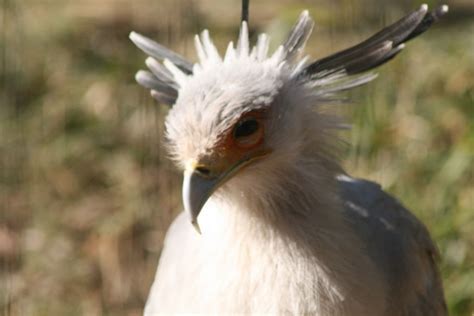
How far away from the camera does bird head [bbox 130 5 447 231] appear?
8.29 ft

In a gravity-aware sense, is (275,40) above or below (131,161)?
above

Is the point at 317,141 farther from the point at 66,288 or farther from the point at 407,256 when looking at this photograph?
the point at 66,288

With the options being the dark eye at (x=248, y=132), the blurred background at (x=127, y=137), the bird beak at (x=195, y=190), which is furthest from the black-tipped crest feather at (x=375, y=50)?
the blurred background at (x=127, y=137)

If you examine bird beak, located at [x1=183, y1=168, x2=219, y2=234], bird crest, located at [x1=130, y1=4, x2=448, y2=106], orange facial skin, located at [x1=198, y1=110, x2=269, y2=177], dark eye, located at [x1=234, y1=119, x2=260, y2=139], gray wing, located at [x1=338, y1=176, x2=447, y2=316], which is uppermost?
bird crest, located at [x1=130, y1=4, x2=448, y2=106]

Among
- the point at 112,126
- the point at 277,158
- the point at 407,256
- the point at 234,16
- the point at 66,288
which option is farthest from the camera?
the point at 234,16

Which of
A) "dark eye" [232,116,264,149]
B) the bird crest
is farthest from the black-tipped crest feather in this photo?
"dark eye" [232,116,264,149]

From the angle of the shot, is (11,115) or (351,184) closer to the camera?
(351,184)

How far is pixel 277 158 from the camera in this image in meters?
2.69

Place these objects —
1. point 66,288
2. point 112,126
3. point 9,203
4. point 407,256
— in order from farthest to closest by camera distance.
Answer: point 112,126, point 9,203, point 66,288, point 407,256

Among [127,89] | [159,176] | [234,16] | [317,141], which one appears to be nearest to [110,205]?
[159,176]

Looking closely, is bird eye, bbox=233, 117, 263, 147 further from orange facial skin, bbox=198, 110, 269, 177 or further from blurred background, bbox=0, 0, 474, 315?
blurred background, bbox=0, 0, 474, 315

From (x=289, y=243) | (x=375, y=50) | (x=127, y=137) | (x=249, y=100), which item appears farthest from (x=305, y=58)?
(x=127, y=137)

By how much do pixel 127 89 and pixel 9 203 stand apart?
0.70 meters

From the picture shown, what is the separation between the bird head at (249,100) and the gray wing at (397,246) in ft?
0.92
